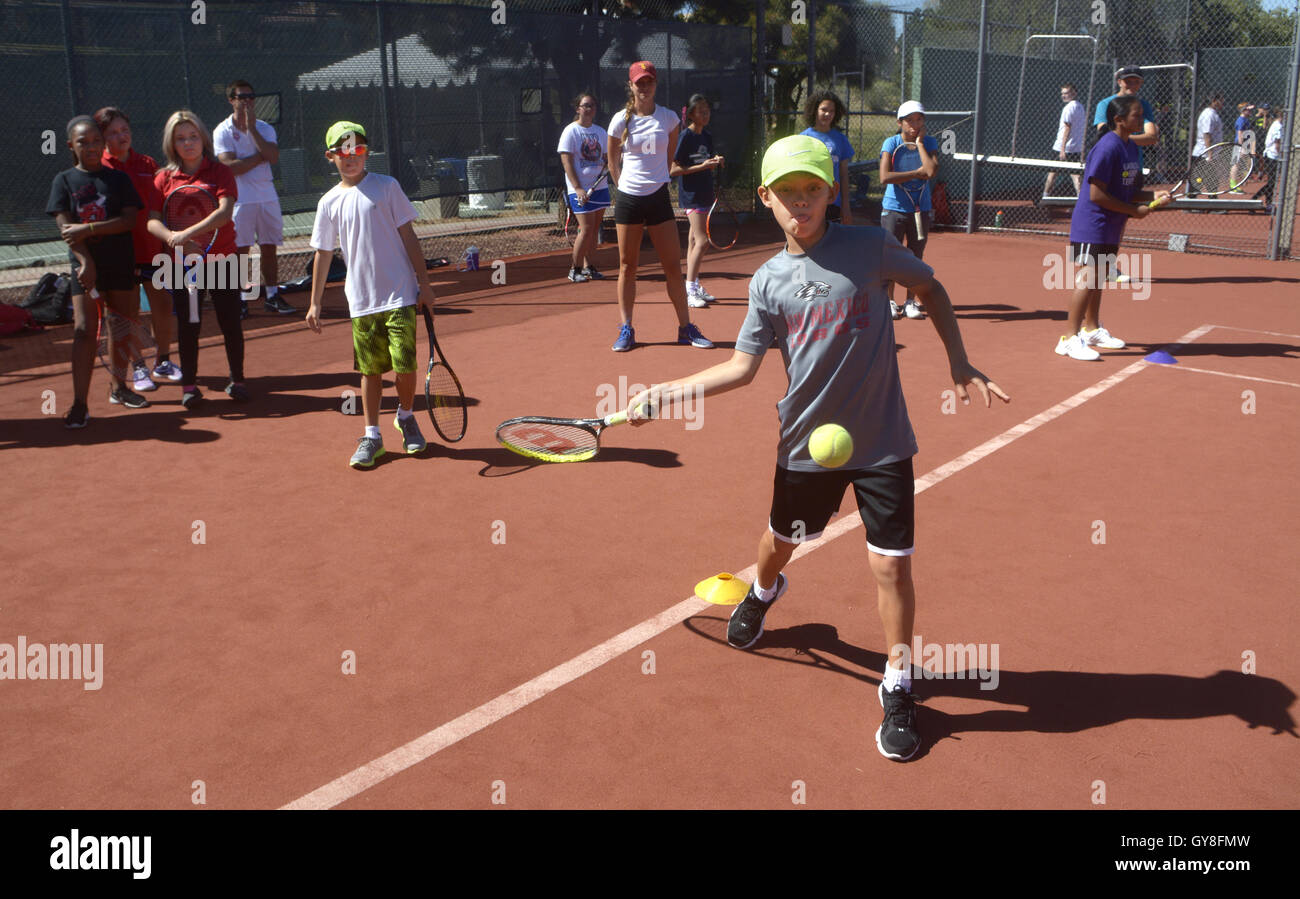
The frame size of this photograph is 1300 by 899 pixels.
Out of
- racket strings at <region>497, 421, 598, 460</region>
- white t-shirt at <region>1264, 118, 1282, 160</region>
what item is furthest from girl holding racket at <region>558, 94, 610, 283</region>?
white t-shirt at <region>1264, 118, 1282, 160</region>

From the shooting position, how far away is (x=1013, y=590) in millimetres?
4812

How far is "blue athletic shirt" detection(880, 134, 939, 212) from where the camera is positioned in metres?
9.84

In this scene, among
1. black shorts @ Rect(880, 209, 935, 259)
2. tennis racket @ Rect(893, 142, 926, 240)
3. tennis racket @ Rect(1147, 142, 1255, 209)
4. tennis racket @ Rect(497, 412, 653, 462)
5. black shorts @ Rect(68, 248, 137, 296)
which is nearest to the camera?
tennis racket @ Rect(497, 412, 653, 462)

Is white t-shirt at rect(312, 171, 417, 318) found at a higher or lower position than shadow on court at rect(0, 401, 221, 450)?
higher

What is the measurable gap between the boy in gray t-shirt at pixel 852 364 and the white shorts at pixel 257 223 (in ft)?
26.2

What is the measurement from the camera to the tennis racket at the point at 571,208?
13116 millimetres

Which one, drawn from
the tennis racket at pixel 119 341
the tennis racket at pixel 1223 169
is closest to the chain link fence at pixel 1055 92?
the tennis racket at pixel 1223 169

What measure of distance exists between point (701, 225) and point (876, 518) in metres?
7.55

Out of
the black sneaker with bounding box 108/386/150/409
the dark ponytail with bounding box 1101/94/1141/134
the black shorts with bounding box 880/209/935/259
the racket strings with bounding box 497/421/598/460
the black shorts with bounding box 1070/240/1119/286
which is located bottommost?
the black sneaker with bounding box 108/386/150/409

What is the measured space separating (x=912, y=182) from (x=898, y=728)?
7.37 meters

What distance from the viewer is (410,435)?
22.2ft

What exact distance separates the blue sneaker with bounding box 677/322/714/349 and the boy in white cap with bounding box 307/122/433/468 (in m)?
3.23

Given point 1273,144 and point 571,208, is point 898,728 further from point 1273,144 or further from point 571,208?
point 1273,144

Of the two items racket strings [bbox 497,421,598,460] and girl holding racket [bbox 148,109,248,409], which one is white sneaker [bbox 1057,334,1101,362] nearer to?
racket strings [bbox 497,421,598,460]
